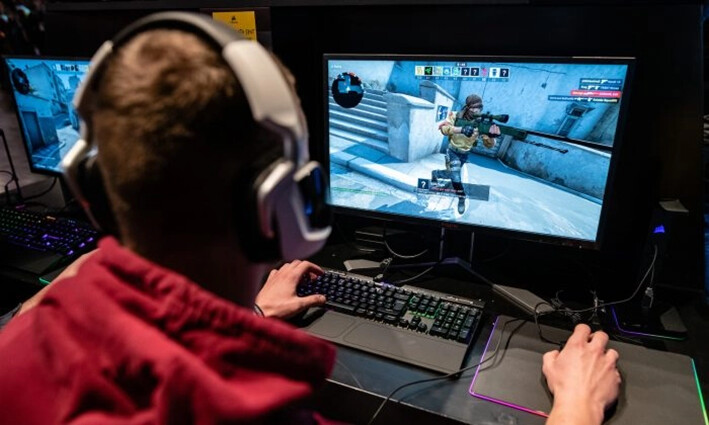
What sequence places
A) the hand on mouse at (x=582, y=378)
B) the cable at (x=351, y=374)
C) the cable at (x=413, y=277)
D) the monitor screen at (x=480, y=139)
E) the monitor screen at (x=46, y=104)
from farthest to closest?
the monitor screen at (x=46, y=104), the cable at (x=413, y=277), the monitor screen at (x=480, y=139), the cable at (x=351, y=374), the hand on mouse at (x=582, y=378)

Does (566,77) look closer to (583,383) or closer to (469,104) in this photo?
(469,104)

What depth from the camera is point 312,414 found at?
2.15ft

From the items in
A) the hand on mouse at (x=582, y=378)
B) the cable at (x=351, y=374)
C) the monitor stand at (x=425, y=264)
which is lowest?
the monitor stand at (x=425, y=264)

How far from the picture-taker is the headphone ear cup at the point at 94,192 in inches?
23.3

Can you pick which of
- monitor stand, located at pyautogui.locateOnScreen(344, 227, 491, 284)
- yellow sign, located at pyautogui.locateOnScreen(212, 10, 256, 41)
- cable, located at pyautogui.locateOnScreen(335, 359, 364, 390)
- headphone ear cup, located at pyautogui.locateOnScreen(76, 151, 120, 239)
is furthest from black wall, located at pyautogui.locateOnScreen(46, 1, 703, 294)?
headphone ear cup, located at pyautogui.locateOnScreen(76, 151, 120, 239)

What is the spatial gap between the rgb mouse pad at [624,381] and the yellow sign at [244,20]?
92cm

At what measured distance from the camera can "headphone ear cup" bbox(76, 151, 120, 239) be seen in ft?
A: 1.94

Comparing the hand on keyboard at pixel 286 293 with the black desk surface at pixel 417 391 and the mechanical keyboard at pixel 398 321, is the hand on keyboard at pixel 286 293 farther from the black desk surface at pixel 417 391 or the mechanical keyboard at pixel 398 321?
the black desk surface at pixel 417 391

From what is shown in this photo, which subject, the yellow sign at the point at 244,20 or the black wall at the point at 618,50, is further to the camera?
the yellow sign at the point at 244,20

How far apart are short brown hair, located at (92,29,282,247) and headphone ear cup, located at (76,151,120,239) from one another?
0.11 m

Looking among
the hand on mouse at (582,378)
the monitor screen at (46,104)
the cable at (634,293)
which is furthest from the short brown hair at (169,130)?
the monitor screen at (46,104)

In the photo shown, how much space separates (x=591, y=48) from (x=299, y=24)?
0.72 m

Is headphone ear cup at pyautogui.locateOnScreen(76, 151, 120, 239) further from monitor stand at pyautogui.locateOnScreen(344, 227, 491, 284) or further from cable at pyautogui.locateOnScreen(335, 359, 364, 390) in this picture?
monitor stand at pyautogui.locateOnScreen(344, 227, 491, 284)

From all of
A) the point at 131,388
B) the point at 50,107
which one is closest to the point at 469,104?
the point at 131,388
